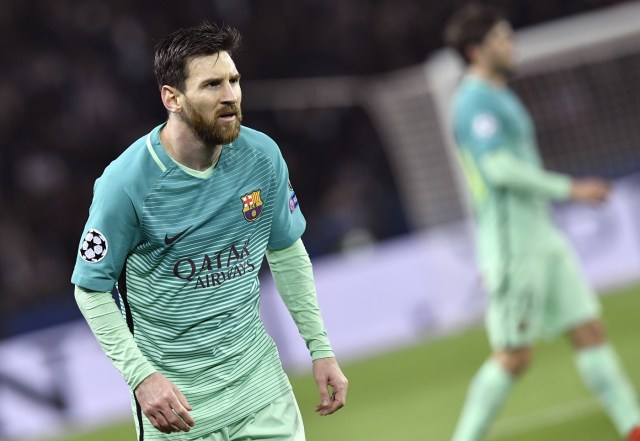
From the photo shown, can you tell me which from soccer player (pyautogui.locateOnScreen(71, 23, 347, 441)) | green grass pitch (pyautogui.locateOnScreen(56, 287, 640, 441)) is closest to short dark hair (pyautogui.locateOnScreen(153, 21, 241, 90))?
soccer player (pyautogui.locateOnScreen(71, 23, 347, 441))

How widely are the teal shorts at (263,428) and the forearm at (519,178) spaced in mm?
2526

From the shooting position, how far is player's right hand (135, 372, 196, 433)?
357 cm

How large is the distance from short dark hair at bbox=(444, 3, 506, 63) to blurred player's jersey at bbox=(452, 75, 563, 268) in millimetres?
186

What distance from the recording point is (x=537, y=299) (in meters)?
6.32

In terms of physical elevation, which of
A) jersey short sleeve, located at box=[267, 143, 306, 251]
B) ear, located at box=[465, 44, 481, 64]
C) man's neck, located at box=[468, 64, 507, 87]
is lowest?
jersey short sleeve, located at box=[267, 143, 306, 251]

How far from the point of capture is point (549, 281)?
6387 millimetres

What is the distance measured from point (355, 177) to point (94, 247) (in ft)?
38.3

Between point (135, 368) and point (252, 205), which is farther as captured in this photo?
point (252, 205)

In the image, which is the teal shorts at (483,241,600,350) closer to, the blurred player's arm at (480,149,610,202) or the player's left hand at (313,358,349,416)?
the blurred player's arm at (480,149,610,202)

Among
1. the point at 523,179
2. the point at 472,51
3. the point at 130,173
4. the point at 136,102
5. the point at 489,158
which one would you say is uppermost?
the point at 136,102

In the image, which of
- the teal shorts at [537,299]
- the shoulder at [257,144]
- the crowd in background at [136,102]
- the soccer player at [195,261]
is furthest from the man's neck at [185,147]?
the crowd in background at [136,102]

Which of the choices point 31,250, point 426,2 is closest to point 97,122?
point 31,250

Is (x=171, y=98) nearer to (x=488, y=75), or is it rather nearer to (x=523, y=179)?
(x=523, y=179)

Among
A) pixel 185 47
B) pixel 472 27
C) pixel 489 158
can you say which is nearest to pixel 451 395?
pixel 489 158
